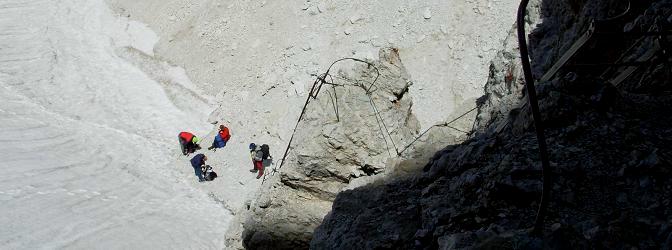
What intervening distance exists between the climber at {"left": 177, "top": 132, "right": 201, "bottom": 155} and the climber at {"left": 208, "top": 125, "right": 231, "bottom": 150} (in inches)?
23.1

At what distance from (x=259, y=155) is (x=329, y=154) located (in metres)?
4.61

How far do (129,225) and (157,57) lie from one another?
10.3 m

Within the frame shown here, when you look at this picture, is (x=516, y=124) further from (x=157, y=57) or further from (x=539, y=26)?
(x=157, y=57)

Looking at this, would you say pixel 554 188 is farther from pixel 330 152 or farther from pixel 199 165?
pixel 199 165

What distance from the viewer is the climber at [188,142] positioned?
18.7 metres

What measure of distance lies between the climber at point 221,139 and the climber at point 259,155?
1859 mm

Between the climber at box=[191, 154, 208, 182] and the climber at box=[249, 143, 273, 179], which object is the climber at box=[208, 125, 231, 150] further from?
the climber at box=[249, 143, 273, 179]

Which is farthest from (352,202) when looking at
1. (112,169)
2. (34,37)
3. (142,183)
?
(34,37)

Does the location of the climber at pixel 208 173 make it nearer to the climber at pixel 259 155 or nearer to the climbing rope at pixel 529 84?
the climber at pixel 259 155

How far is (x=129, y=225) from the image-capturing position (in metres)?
16.3

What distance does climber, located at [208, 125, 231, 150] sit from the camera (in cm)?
1855

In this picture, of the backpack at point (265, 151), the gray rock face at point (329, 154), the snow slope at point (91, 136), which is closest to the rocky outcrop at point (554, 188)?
the gray rock face at point (329, 154)

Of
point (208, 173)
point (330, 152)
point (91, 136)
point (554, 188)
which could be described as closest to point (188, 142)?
point (208, 173)

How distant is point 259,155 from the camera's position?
16.8 meters
